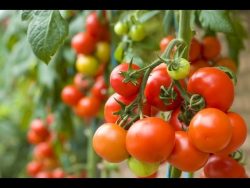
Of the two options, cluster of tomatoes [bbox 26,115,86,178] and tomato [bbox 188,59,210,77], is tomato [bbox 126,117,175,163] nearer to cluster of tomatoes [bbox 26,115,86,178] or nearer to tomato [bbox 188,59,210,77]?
tomato [bbox 188,59,210,77]

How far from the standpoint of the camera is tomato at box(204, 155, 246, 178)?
2.54ft

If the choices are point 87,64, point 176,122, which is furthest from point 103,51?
point 176,122

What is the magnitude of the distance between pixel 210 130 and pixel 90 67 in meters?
0.77

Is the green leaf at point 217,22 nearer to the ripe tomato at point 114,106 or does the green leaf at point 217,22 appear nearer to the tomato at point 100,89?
the ripe tomato at point 114,106

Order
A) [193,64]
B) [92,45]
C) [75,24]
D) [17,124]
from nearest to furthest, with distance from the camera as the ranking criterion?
[193,64] → [92,45] → [75,24] → [17,124]

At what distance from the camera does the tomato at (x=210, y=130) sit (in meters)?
0.63

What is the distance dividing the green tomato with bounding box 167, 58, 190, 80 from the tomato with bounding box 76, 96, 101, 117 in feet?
2.61

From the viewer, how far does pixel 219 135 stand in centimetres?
64

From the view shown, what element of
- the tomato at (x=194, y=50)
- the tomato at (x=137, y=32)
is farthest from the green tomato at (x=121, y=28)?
the tomato at (x=194, y=50)

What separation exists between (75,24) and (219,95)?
89 centimetres

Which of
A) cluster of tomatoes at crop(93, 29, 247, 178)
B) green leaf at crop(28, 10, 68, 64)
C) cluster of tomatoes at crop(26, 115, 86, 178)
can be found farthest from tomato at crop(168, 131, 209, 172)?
cluster of tomatoes at crop(26, 115, 86, 178)
